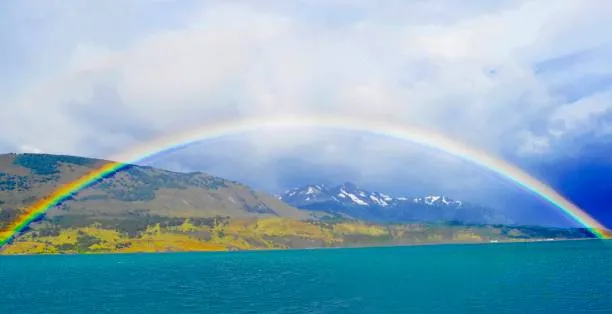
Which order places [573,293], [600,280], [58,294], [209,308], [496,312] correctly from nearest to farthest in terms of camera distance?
[496,312] → [209,308] → [573,293] → [58,294] → [600,280]

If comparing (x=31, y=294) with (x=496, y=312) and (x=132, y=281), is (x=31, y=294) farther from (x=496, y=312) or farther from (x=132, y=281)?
(x=496, y=312)

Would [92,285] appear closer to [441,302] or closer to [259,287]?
[259,287]

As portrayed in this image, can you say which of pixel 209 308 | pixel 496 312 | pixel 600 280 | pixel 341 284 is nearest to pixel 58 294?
pixel 209 308

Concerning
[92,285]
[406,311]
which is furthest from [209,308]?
[92,285]

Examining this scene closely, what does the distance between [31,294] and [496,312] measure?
384 ft

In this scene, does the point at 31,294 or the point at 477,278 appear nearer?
the point at 31,294

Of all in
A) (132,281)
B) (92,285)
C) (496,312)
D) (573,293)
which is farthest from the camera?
(132,281)

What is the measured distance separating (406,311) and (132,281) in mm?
113143

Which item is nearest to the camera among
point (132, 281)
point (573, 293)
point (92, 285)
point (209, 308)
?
point (209, 308)

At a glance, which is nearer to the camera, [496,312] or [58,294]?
[496,312]

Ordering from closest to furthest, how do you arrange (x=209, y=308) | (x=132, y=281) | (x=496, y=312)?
1. (x=496, y=312)
2. (x=209, y=308)
3. (x=132, y=281)

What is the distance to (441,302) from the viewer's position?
121438 mm

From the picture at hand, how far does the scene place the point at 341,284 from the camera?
6658 inches

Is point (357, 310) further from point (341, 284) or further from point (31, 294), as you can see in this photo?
point (31, 294)
